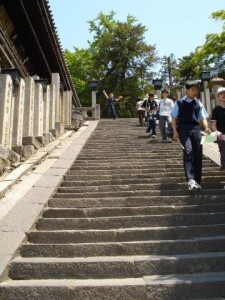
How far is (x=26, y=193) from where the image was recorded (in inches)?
213

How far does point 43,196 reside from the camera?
5305 millimetres

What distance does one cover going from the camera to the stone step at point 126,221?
4555mm

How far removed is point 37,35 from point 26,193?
21.7ft

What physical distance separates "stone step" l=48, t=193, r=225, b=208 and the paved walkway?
11.5 inches

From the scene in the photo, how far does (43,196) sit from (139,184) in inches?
64.5

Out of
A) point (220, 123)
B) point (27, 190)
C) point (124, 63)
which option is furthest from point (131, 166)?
point (124, 63)

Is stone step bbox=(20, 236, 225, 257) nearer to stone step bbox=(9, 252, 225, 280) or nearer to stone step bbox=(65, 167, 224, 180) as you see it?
stone step bbox=(9, 252, 225, 280)

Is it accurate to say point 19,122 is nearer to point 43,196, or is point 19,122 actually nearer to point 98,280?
point 43,196

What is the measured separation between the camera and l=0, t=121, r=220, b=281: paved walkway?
13.2ft

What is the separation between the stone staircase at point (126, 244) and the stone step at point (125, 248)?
0.04 ft

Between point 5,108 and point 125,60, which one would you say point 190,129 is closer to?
point 5,108

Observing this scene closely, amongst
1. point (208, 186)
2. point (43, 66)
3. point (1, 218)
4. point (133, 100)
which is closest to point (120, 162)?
point (208, 186)

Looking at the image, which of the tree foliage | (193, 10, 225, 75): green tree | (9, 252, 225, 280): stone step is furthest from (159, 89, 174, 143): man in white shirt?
the tree foliage

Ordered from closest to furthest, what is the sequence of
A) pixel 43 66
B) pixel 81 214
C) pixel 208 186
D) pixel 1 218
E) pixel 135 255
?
pixel 135 255, pixel 1 218, pixel 81 214, pixel 208 186, pixel 43 66
